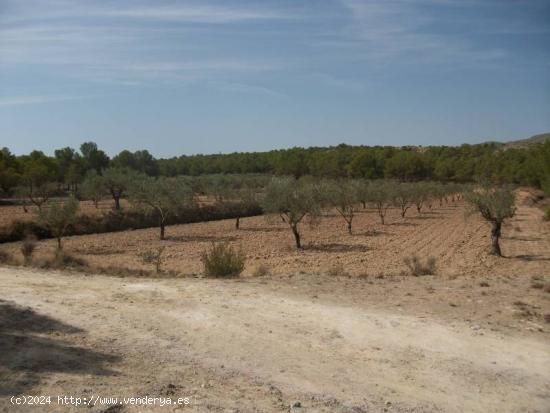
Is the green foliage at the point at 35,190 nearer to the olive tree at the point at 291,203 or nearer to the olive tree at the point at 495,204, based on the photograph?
the olive tree at the point at 291,203

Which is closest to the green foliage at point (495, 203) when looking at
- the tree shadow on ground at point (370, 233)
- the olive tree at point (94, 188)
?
the tree shadow on ground at point (370, 233)

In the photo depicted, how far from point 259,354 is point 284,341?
87 cm

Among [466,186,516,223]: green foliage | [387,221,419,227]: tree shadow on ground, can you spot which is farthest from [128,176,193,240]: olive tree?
[466,186,516,223]: green foliage

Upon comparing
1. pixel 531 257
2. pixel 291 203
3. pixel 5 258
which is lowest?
pixel 531 257

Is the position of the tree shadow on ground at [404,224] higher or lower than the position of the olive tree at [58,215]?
lower

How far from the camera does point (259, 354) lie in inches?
352

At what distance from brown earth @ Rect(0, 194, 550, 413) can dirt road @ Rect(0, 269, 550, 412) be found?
29mm

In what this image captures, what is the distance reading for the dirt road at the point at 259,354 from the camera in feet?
23.9

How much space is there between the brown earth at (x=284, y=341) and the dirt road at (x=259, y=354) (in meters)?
0.03

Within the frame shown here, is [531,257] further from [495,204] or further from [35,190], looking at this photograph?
[35,190]

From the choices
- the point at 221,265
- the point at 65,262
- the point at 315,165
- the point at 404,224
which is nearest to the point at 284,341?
the point at 221,265

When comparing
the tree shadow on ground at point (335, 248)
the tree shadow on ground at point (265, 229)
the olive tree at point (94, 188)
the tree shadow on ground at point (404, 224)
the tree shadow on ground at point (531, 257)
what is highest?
the olive tree at point (94, 188)

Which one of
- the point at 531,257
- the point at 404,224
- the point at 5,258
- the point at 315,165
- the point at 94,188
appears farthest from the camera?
the point at 315,165

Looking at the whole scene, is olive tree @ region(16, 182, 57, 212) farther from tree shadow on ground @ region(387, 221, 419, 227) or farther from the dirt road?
the dirt road
